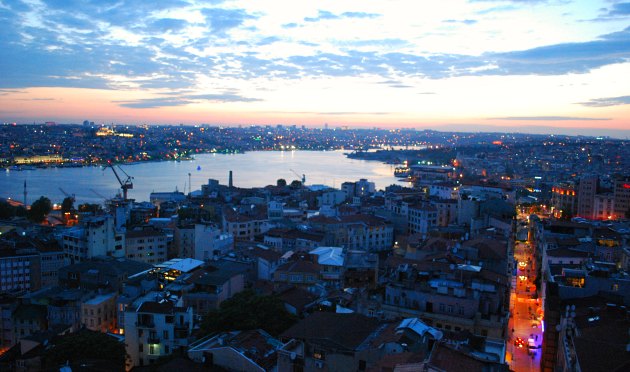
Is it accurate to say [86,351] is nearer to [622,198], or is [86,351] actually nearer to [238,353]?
[238,353]

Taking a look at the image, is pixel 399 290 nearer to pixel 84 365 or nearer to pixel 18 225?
pixel 84 365

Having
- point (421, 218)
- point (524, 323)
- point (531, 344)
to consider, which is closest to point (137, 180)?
point (421, 218)

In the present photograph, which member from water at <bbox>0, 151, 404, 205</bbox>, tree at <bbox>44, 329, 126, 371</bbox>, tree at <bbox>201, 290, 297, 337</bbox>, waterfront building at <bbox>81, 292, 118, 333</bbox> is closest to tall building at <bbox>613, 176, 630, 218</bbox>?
tree at <bbox>201, 290, 297, 337</bbox>

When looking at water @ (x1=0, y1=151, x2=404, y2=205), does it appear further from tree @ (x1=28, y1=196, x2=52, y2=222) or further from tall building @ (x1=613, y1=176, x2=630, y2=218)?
tall building @ (x1=613, y1=176, x2=630, y2=218)

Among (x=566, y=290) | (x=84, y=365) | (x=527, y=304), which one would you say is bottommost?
(x=527, y=304)

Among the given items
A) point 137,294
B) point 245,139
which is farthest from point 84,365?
point 245,139
